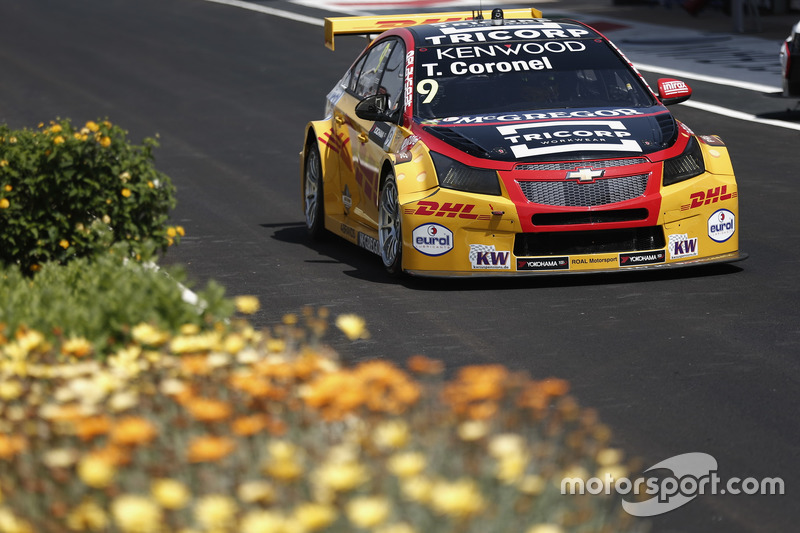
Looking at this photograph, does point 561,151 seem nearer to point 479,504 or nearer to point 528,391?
point 528,391

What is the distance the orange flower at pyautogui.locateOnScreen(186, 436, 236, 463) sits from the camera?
3.43m

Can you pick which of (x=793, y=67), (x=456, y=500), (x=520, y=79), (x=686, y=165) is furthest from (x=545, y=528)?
(x=793, y=67)

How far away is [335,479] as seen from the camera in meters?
3.26

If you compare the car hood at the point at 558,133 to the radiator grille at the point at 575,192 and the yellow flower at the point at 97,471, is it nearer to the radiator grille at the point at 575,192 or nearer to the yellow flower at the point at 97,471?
the radiator grille at the point at 575,192

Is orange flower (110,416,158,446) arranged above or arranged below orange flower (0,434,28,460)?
above

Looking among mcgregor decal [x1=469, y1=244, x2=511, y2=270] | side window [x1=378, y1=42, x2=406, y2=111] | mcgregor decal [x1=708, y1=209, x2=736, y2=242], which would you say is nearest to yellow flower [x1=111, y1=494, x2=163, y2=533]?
mcgregor decal [x1=469, y1=244, x2=511, y2=270]

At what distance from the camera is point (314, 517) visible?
10.3 ft

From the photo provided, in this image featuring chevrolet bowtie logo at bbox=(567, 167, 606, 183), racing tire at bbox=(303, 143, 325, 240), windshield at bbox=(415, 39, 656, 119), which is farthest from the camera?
racing tire at bbox=(303, 143, 325, 240)

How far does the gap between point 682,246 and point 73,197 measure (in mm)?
3738

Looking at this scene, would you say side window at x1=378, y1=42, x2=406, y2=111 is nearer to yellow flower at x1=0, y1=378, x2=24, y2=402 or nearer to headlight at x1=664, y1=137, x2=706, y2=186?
headlight at x1=664, y1=137, x2=706, y2=186

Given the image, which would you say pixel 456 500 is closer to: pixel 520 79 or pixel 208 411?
pixel 208 411

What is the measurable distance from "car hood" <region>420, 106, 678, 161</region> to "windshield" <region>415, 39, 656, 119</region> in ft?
0.84

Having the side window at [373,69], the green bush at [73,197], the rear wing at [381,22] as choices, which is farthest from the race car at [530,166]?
the green bush at [73,197]

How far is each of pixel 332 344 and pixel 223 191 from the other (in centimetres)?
717
